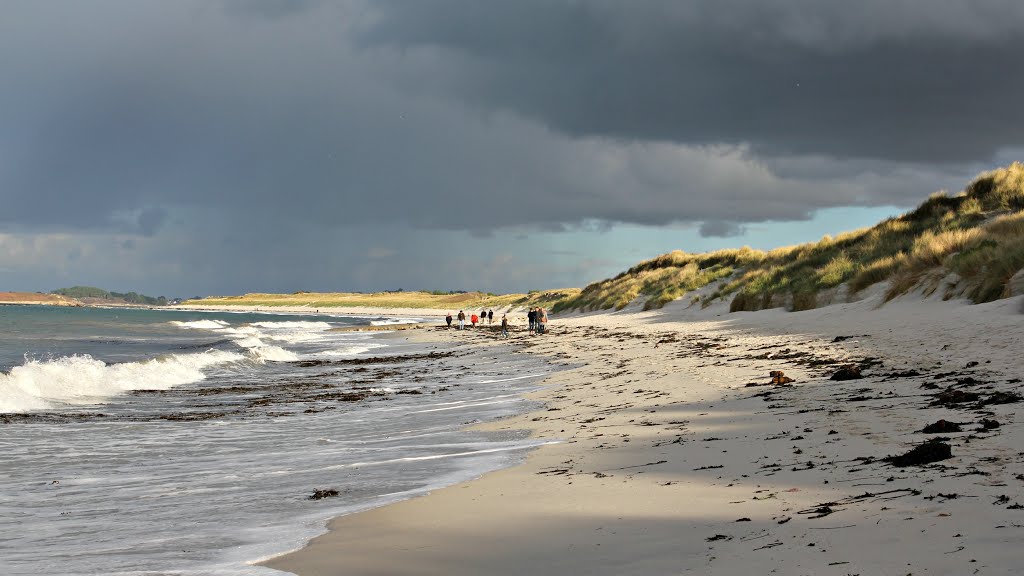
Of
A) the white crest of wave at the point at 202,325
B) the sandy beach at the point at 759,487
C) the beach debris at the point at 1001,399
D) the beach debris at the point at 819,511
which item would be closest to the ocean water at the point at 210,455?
the sandy beach at the point at 759,487

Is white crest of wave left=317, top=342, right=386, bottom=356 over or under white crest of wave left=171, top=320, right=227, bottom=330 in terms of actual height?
under

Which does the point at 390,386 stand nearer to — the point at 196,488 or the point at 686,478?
the point at 196,488

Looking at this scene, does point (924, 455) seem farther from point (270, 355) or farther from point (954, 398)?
point (270, 355)

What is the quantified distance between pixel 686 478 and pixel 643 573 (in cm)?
241

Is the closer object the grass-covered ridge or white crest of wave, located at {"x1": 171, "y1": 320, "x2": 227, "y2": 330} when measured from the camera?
the grass-covered ridge

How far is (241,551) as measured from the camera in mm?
5570

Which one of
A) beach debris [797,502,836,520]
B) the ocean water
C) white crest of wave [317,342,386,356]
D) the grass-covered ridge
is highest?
the grass-covered ridge

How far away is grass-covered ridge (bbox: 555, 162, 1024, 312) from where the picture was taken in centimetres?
1858

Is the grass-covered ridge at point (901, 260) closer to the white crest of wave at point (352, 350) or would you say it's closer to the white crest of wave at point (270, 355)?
the white crest of wave at point (352, 350)

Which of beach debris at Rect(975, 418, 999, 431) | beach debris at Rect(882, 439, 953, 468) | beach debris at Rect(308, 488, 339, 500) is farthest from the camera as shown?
beach debris at Rect(308, 488, 339, 500)

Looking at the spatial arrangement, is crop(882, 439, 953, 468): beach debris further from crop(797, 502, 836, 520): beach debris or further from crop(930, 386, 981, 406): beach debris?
crop(930, 386, 981, 406): beach debris

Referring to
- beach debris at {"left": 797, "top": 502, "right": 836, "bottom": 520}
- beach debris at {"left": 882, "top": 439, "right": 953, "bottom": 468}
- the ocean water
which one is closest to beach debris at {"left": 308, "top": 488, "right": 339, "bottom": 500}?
the ocean water

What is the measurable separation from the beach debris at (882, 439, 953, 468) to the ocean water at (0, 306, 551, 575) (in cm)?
398

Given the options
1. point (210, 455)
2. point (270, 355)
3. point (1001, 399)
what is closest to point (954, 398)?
point (1001, 399)
